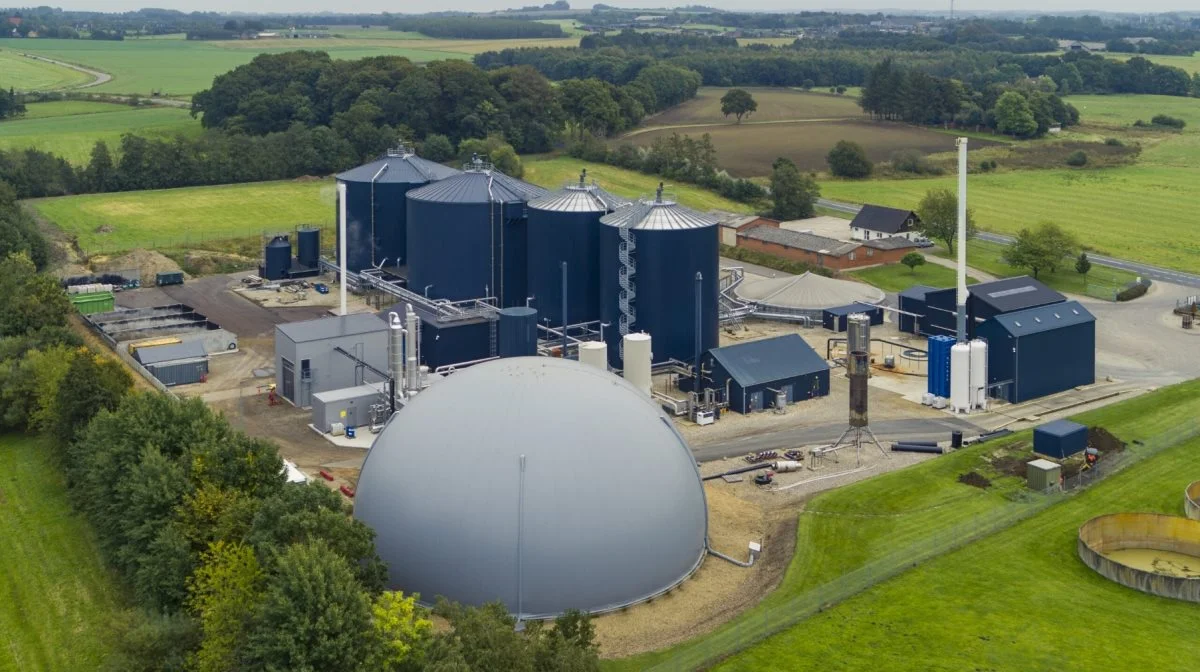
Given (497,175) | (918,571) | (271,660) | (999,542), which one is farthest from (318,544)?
(497,175)

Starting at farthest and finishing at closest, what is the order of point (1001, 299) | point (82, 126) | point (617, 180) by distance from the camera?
point (82, 126)
point (617, 180)
point (1001, 299)

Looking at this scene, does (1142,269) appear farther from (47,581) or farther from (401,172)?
(47,581)

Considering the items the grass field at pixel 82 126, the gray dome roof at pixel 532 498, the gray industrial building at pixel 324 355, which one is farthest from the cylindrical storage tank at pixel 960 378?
the grass field at pixel 82 126

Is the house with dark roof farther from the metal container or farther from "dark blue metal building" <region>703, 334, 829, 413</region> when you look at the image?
the metal container

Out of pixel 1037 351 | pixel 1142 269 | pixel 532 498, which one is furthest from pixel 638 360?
pixel 1142 269

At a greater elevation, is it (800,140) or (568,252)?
(800,140)

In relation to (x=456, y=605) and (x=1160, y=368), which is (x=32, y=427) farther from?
(x=1160, y=368)
